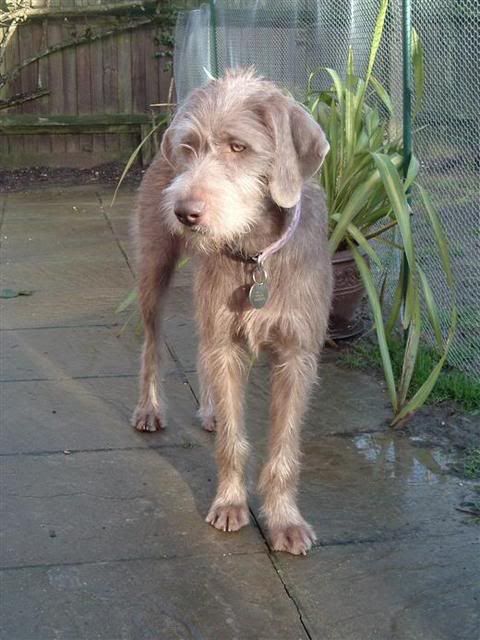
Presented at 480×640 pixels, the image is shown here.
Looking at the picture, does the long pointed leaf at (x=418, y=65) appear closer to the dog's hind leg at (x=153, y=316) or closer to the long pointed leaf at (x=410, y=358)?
the long pointed leaf at (x=410, y=358)

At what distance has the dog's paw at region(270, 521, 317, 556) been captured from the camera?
3.45m

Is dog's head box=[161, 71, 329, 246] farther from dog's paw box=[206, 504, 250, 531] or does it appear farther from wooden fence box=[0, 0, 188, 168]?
wooden fence box=[0, 0, 188, 168]

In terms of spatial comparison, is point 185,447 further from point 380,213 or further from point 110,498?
point 380,213

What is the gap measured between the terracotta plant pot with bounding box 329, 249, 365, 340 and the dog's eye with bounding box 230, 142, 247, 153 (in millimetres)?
2354

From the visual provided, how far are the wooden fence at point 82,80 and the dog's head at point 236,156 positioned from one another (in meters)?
9.18

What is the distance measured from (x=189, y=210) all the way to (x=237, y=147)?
322 millimetres

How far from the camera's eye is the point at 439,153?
519cm

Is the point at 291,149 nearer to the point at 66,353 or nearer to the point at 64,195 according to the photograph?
the point at 66,353

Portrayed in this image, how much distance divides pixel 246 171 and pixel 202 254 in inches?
20.4

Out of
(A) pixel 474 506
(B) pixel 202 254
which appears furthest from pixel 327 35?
(A) pixel 474 506

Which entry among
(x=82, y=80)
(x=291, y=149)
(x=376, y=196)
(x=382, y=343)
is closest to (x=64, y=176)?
(x=82, y=80)

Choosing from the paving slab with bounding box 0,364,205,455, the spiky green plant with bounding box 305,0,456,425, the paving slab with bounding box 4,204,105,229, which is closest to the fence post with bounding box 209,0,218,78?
the paving slab with bounding box 4,204,105,229

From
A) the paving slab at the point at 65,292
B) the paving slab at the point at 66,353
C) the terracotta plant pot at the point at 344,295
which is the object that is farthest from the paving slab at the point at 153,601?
the paving slab at the point at 65,292

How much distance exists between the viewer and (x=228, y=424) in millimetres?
3717
